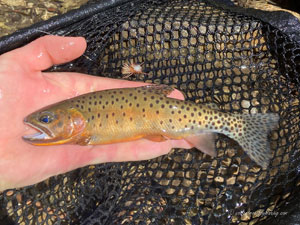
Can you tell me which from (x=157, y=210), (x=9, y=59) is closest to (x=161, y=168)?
(x=157, y=210)

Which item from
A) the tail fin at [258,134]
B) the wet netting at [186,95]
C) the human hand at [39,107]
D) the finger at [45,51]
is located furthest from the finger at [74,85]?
the tail fin at [258,134]

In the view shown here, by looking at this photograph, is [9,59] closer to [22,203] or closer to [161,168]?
[22,203]

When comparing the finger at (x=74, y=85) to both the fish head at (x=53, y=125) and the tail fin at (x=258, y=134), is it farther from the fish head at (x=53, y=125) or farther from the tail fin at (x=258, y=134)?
the tail fin at (x=258, y=134)

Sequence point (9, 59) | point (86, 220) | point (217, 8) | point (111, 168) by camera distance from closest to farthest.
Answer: point (9, 59) < point (86, 220) < point (111, 168) < point (217, 8)

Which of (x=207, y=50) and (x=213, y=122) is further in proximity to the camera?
(x=207, y=50)

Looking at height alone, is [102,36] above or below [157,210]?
above

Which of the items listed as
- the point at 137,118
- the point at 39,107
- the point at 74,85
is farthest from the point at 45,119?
the point at 137,118

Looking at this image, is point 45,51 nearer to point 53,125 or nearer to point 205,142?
point 53,125

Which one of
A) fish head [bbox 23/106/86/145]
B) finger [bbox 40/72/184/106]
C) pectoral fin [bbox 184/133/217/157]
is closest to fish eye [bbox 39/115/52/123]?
fish head [bbox 23/106/86/145]
